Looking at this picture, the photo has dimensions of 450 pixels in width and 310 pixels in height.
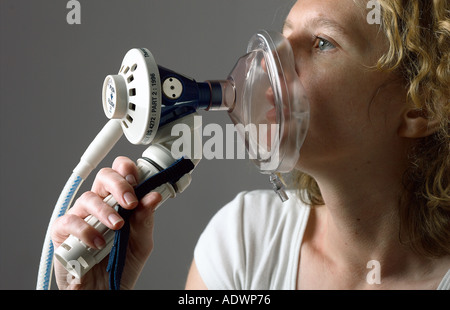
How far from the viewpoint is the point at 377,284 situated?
141cm

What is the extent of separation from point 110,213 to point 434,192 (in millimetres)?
694

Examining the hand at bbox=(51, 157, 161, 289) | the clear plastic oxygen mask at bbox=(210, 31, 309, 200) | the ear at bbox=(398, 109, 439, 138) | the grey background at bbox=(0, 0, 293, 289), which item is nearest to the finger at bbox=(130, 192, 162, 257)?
the hand at bbox=(51, 157, 161, 289)

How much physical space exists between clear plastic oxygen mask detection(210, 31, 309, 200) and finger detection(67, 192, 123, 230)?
268 mm

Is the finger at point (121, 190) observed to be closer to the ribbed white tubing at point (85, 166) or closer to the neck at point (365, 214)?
the ribbed white tubing at point (85, 166)

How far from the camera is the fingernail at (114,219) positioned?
108cm

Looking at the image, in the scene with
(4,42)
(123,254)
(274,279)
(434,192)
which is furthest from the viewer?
(4,42)

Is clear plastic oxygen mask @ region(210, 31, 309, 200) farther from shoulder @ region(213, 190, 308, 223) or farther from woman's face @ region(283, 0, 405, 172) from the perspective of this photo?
shoulder @ region(213, 190, 308, 223)

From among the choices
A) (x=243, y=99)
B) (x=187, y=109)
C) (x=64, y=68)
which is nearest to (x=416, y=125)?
(x=243, y=99)

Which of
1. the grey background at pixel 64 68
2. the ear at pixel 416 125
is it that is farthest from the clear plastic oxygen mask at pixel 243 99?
the grey background at pixel 64 68

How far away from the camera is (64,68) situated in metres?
2.02

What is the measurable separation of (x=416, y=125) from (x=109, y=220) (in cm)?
64
